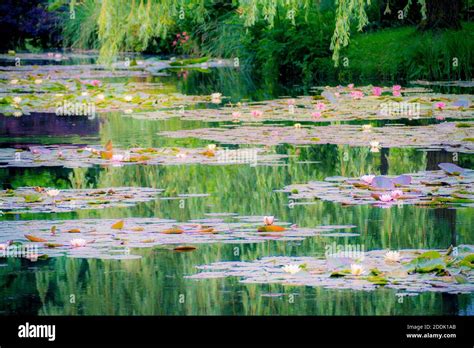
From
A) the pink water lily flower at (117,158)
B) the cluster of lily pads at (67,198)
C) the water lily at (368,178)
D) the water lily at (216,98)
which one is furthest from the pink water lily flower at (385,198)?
the water lily at (216,98)

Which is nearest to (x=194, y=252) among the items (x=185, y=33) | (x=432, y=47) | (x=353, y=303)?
(x=353, y=303)

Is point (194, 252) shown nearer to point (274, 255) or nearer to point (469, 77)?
point (274, 255)

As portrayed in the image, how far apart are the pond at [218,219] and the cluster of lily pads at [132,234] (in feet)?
0.12

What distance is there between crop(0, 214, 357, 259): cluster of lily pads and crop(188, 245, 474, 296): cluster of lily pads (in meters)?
0.57

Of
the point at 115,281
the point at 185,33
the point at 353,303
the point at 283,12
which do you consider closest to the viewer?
the point at 353,303

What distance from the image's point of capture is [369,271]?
6.19 metres

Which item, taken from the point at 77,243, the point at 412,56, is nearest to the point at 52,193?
the point at 77,243

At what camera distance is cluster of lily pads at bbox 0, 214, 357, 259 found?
687 centimetres

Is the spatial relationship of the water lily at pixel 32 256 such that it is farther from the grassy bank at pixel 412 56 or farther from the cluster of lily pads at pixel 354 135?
the grassy bank at pixel 412 56

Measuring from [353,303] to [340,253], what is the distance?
933 mm

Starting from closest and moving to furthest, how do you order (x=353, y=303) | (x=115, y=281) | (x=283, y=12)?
(x=353, y=303) → (x=115, y=281) → (x=283, y=12)

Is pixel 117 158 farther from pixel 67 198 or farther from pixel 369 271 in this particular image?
pixel 369 271

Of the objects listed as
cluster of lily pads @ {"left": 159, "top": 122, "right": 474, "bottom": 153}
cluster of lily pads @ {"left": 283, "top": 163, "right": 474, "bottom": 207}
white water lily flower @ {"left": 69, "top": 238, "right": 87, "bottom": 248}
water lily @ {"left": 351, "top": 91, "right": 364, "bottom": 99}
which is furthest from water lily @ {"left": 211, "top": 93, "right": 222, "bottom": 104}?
white water lily flower @ {"left": 69, "top": 238, "right": 87, "bottom": 248}
